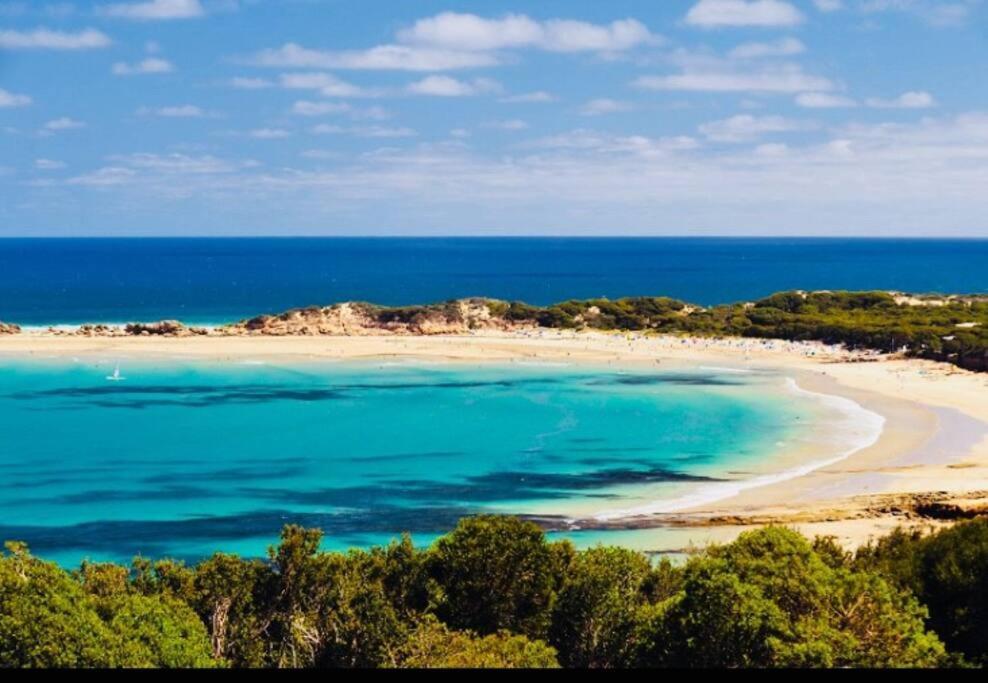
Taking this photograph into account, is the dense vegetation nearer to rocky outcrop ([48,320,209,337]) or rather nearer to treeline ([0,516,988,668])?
rocky outcrop ([48,320,209,337])

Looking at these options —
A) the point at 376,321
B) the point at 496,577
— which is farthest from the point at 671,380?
the point at 496,577

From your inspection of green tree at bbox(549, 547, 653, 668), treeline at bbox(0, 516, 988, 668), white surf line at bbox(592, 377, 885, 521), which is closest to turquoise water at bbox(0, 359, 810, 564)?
white surf line at bbox(592, 377, 885, 521)

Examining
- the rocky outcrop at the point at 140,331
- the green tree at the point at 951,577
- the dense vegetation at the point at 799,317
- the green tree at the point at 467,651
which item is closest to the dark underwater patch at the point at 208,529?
the green tree at the point at 951,577

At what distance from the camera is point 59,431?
46.4 metres

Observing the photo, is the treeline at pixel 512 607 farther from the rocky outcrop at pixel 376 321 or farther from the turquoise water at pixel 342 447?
the rocky outcrop at pixel 376 321

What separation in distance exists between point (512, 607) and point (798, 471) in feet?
68.1

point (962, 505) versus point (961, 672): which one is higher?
point (961, 672)

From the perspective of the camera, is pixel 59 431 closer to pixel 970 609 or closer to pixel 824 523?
pixel 824 523

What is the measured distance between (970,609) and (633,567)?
5186mm

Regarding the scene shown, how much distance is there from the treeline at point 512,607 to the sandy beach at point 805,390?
375 inches

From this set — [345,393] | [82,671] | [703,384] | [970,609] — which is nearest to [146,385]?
[345,393]

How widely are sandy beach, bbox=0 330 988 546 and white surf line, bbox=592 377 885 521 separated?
0.84 feet

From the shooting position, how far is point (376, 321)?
8844cm

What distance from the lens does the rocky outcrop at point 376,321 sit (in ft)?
284
